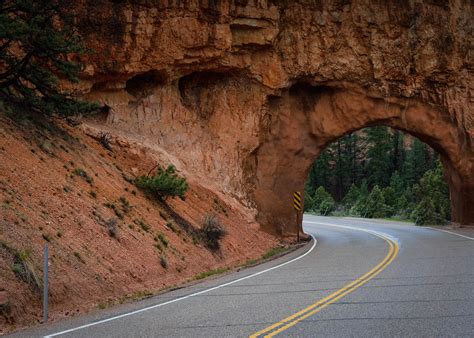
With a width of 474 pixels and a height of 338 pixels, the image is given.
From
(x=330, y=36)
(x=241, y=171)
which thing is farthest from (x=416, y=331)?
(x=330, y=36)

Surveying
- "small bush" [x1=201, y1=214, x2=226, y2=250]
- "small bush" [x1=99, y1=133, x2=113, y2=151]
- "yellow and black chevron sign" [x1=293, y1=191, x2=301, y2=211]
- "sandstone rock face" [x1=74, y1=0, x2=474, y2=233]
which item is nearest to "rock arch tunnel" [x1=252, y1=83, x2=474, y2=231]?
"sandstone rock face" [x1=74, y1=0, x2=474, y2=233]

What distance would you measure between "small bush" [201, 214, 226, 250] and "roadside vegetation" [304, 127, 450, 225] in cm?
3165

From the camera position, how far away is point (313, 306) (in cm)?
930

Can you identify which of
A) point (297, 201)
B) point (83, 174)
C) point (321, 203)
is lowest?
point (321, 203)

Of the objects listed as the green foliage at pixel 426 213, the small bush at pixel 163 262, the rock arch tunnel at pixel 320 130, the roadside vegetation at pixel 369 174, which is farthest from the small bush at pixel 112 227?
the roadside vegetation at pixel 369 174

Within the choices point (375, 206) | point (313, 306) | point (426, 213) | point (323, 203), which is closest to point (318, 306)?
→ point (313, 306)

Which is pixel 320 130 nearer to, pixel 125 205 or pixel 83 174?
pixel 125 205

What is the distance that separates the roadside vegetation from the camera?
5275cm

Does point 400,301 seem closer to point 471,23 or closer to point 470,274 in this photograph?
point 470,274

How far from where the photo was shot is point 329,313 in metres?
8.62

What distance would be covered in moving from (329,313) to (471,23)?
26818 millimetres

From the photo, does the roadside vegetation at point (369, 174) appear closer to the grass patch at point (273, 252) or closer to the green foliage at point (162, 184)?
the grass patch at point (273, 252)

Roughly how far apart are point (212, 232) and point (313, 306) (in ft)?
34.7

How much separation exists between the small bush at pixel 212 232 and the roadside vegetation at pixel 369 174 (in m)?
31.7
